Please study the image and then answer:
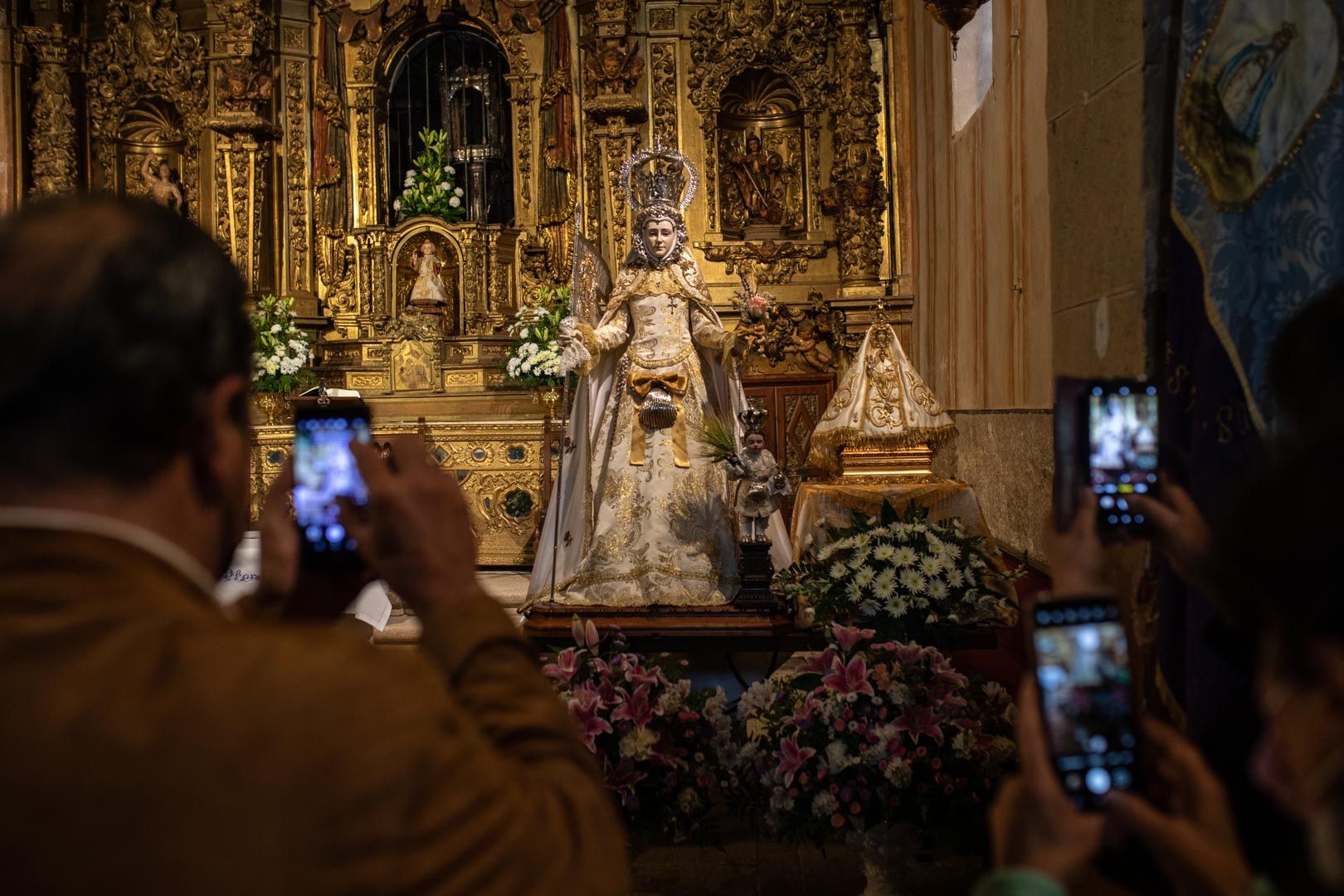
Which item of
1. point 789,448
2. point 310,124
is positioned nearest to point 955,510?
point 789,448

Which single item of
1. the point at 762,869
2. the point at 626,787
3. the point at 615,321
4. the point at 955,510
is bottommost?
the point at 762,869

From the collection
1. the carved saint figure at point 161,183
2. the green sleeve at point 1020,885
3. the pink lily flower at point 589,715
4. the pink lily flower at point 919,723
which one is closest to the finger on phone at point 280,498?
the green sleeve at point 1020,885

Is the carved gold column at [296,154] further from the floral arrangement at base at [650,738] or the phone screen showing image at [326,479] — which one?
the phone screen showing image at [326,479]

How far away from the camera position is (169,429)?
90cm

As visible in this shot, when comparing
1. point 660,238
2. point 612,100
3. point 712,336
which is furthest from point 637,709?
point 612,100

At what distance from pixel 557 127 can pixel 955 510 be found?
6.36 m

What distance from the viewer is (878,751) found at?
8.82 ft

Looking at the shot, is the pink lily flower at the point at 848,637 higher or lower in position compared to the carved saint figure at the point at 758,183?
lower

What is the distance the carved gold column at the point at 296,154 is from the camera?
34.1 feet

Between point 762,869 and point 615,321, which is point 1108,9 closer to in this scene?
point 762,869

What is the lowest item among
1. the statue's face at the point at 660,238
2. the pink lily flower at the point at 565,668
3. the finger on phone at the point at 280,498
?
the pink lily flower at the point at 565,668

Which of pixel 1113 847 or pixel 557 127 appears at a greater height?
pixel 557 127

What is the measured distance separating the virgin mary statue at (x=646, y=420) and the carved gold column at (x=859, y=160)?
356 cm

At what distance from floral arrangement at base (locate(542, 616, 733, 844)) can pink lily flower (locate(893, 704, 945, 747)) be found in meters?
0.46
